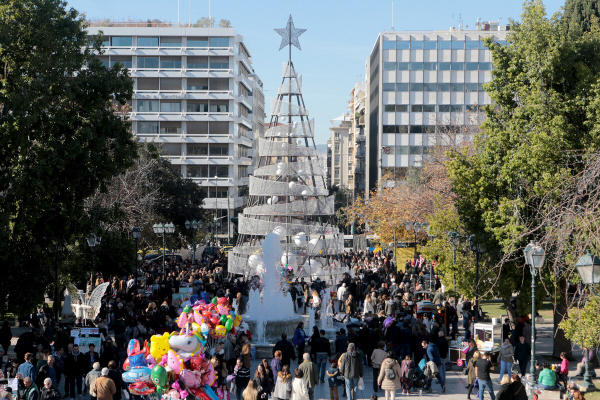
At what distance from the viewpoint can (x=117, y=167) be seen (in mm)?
20594

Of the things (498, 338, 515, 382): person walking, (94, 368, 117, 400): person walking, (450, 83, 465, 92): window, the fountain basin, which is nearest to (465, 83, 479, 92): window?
(450, 83, 465, 92): window

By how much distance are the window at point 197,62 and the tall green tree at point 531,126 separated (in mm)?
61086

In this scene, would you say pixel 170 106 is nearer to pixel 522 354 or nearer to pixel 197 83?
pixel 197 83

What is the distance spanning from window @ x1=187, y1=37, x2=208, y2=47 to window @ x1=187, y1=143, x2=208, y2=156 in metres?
11.6

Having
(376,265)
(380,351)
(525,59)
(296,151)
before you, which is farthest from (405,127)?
(380,351)

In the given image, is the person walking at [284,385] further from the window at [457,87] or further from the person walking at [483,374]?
the window at [457,87]

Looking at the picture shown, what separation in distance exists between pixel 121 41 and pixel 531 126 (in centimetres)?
6651

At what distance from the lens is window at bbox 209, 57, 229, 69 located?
7744cm

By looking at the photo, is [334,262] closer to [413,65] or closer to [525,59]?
[525,59]

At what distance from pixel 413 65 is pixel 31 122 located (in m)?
61.2

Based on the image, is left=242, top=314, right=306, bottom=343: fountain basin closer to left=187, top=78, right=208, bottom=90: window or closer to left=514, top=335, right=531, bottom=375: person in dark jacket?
left=514, top=335, right=531, bottom=375: person in dark jacket

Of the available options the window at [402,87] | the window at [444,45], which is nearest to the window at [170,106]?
the window at [402,87]

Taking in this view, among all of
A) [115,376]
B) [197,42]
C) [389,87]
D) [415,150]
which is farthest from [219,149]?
[115,376]

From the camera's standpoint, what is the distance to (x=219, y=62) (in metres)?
77.6
